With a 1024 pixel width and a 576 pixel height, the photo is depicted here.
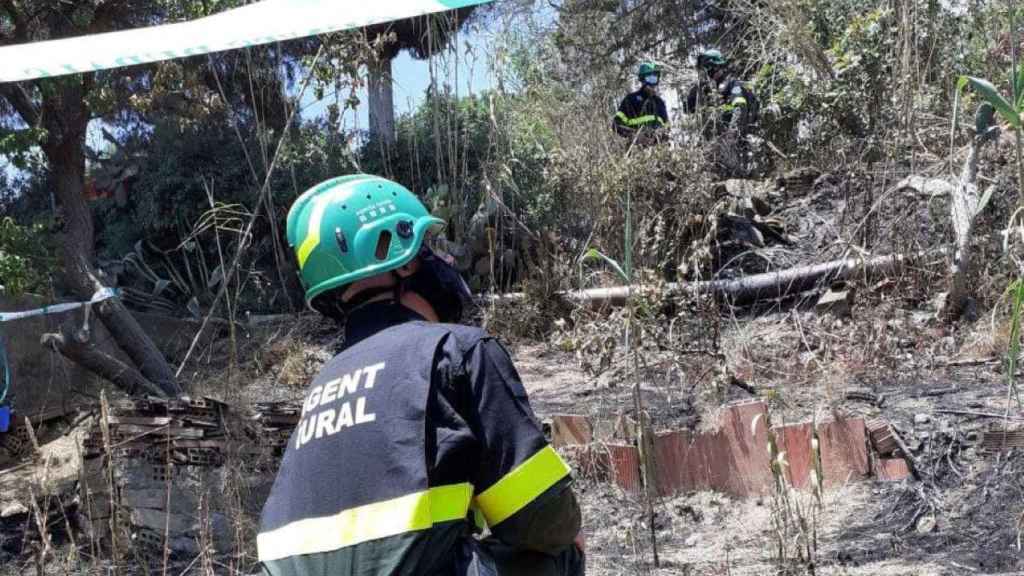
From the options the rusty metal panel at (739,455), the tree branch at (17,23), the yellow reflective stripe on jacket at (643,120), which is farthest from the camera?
the yellow reflective stripe on jacket at (643,120)

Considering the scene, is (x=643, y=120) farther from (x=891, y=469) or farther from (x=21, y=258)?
(x=21, y=258)

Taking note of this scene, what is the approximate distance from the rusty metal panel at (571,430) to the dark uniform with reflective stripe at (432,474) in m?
3.47

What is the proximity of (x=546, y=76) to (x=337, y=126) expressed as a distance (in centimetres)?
538

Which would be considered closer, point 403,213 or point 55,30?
point 403,213

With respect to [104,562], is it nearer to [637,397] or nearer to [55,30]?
[637,397]

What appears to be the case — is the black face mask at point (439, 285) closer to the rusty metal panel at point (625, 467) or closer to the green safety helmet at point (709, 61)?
the rusty metal panel at point (625, 467)

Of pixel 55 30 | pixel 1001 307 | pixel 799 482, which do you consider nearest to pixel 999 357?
pixel 1001 307

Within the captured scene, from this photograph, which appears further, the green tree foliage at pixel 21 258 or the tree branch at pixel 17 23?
the tree branch at pixel 17 23

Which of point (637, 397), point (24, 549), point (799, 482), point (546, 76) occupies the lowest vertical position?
point (24, 549)

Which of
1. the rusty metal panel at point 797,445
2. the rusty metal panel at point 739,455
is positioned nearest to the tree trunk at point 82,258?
the rusty metal panel at point 739,455

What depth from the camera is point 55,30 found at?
8.12m

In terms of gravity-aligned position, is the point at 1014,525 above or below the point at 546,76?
below

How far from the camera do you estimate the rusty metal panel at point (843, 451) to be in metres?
5.03

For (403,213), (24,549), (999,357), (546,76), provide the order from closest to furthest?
(403,213) < (24,549) < (999,357) < (546,76)
